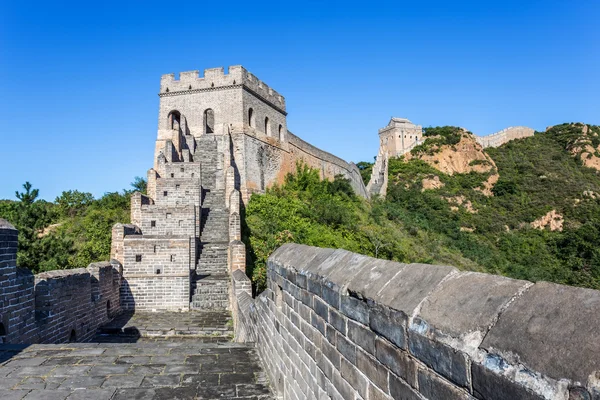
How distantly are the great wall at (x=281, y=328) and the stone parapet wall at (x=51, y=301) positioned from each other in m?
0.03

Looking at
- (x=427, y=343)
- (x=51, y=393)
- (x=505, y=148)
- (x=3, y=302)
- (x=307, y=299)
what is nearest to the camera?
(x=427, y=343)

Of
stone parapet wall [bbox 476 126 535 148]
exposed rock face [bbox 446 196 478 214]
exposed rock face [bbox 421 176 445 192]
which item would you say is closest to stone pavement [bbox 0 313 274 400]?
exposed rock face [bbox 446 196 478 214]

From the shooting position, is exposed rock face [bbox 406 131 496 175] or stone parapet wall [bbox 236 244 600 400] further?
exposed rock face [bbox 406 131 496 175]

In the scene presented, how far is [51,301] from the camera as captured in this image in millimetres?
8547

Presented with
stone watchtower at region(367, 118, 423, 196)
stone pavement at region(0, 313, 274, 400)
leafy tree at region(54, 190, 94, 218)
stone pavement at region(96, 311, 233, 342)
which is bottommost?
stone pavement at region(96, 311, 233, 342)

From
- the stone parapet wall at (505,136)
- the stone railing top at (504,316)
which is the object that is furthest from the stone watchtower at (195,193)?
the stone parapet wall at (505,136)

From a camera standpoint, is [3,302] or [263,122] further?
A: [263,122]

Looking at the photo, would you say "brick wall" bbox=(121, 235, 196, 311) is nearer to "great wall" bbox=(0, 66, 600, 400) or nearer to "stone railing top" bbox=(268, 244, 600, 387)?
"great wall" bbox=(0, 66, 600, 400)

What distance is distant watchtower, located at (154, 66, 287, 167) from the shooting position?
964 inches

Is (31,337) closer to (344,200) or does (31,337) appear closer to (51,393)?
(51,393)

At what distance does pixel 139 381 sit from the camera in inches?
196

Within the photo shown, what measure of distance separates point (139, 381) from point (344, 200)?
2510 cm

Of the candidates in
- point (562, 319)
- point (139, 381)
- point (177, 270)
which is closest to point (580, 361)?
point (562, 319)

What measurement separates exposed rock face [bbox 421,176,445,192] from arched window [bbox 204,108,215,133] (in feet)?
93.4
